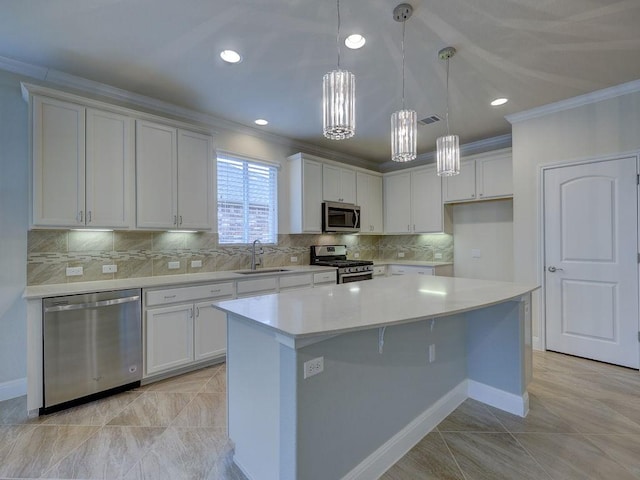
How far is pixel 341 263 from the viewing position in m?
4.57

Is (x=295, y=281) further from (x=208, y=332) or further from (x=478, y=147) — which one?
(x=478, y=147)

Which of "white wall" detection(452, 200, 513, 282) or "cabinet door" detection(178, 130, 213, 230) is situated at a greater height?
"cabinet door" detection(178, 130, 213, 230)

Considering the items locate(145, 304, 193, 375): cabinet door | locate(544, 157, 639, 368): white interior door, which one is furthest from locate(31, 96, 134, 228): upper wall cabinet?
locate(544, 157, 639, 368): white interior door

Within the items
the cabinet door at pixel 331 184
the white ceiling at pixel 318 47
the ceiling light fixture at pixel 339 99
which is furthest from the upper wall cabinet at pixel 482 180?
the ceiling light fixture at pixel 339 99

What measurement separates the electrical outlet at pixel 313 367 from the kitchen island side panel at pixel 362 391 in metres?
0.02

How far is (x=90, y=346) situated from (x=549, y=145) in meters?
5.03

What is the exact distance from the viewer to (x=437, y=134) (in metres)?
4.32

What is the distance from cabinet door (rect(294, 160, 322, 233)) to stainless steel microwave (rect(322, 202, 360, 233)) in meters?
0.09

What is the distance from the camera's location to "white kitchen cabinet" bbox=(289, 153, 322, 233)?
4.36 m

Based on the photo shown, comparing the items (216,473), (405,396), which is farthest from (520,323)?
(216,473)

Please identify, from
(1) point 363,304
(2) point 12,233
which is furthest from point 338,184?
(2) point 12,233

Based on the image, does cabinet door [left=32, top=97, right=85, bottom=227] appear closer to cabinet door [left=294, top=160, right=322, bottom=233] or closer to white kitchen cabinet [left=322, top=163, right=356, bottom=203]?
cabinet door [left=294, top=160, right=322, bottom=233]

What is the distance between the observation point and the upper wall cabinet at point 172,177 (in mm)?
2992

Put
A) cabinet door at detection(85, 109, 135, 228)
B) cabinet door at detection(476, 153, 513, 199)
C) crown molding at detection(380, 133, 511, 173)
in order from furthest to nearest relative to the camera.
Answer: crown molding at detection(380, 133, 511, 173), cabinet door at detection(476, 153, 513, 199), cabinet door at detection(85, 109, 135, 228)
